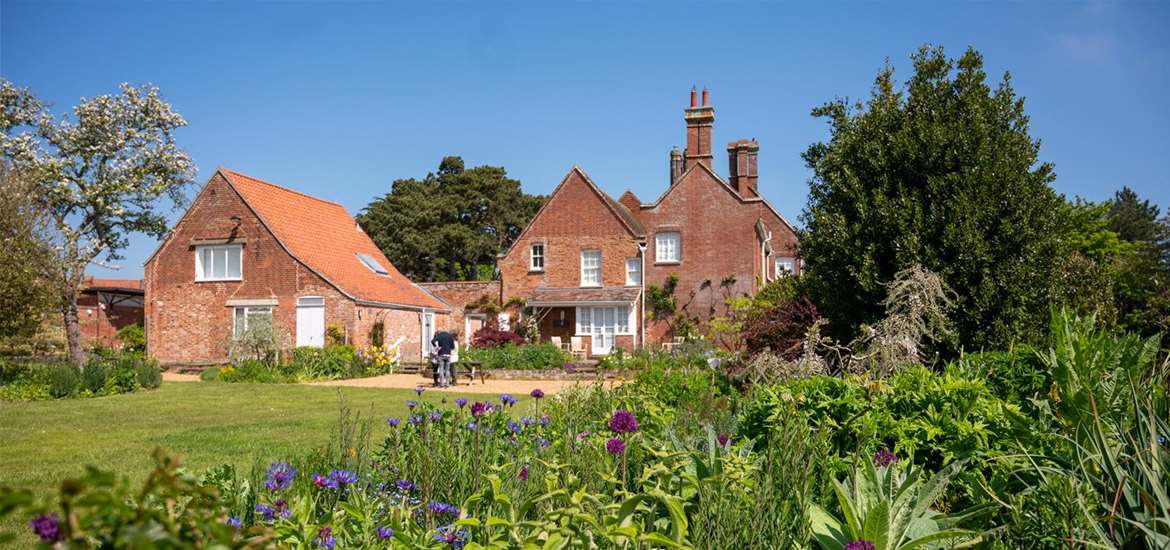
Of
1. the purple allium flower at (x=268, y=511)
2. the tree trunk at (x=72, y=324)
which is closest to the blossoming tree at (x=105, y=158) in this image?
the tree trunk at (x=72, y=324)

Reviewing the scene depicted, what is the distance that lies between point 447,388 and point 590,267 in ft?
48.8

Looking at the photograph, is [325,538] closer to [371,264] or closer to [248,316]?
[248,316]

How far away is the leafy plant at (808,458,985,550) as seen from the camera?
3043 millimetres

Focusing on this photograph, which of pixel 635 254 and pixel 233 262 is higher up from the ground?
pixel 635 254

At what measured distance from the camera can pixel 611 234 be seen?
115ft

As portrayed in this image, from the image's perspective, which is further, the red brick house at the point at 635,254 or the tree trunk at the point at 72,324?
the red brick house at the point at 635,254

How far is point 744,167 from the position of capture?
38.1m

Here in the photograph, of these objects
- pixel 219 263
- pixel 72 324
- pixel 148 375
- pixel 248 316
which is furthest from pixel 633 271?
pixel 72 324

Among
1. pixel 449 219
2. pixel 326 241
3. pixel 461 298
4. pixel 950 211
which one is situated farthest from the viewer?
pixel 449 219

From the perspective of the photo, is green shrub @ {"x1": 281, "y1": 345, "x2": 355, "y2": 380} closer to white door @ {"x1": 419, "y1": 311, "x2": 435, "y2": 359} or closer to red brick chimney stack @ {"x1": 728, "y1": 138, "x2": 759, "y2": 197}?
white door @ {"x1": 419, "y1": 311, "x2": 435, "y2": 359}

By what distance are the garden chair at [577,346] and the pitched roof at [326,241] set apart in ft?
22.0

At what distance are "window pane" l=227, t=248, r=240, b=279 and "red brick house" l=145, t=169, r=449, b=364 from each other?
39 mm

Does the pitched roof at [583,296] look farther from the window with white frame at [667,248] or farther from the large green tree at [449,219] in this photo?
the large green tree at [449,219]

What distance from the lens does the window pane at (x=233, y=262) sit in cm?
3030
